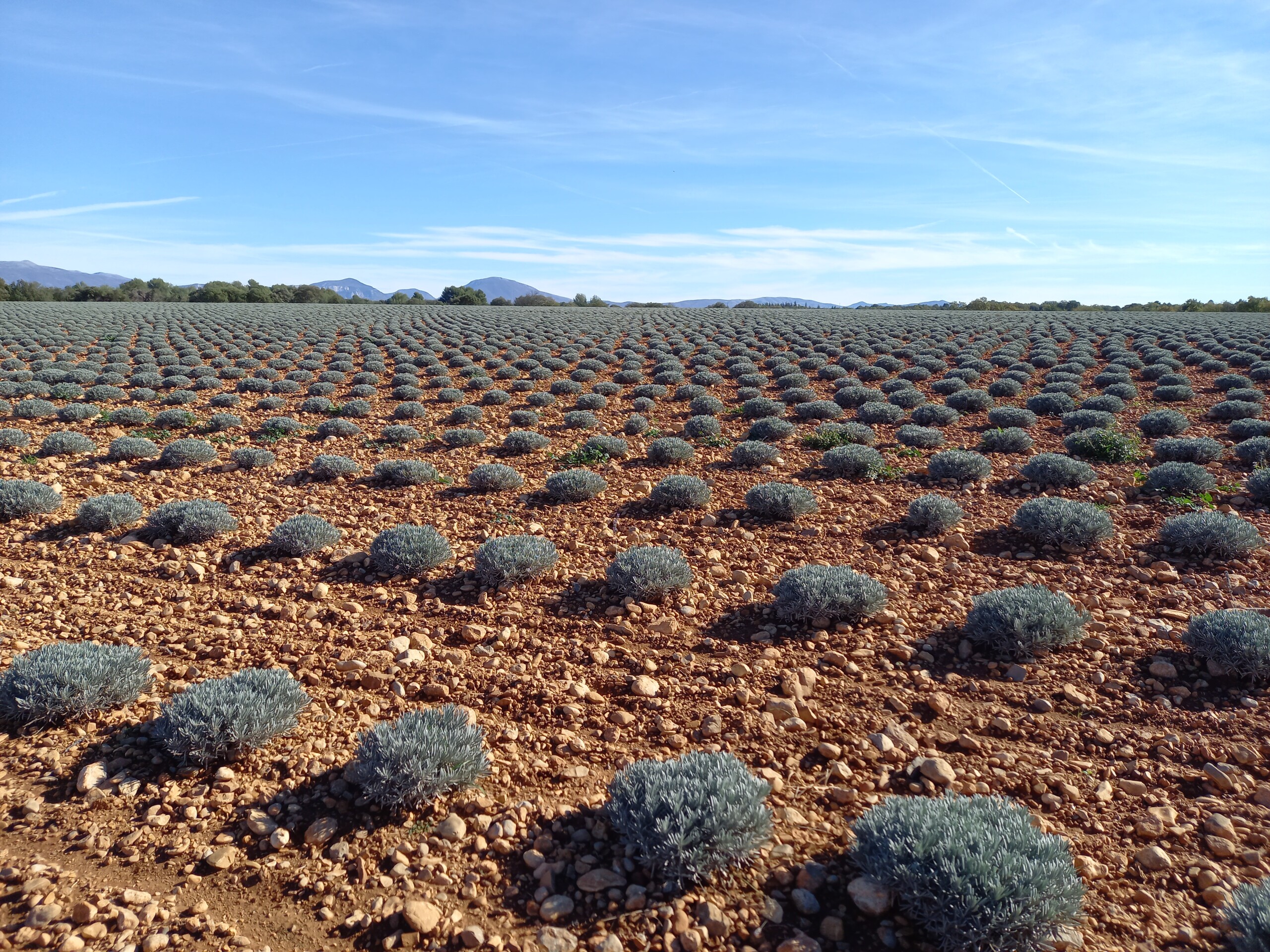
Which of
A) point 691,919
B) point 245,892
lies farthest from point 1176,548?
point 245,892

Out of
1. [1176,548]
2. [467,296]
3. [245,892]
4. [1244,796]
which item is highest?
[467,296]

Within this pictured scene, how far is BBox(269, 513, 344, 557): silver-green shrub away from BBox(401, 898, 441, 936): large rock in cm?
469

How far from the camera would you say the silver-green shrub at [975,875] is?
2633mm

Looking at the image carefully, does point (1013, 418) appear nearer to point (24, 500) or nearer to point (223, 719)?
point (223, 719)

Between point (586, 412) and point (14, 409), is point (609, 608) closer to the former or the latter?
point (586, 412)

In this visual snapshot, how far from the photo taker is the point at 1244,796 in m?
3.45

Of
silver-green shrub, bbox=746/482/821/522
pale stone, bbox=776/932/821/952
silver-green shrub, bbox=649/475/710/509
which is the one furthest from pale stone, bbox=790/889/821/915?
silver-green shrub, bbox=649/475/710/509

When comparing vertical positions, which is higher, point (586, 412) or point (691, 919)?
point (586, 412)

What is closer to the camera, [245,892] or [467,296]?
A: [245,892]

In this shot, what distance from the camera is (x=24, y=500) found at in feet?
24.9

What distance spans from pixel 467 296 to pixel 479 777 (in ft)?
263

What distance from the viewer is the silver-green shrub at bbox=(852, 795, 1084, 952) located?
263 cm

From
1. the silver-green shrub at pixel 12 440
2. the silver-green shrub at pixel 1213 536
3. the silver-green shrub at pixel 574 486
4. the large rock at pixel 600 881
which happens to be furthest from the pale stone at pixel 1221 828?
the silver-green shrub at pixel 12 440

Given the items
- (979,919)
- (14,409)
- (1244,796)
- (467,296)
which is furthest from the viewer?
(467,296)
